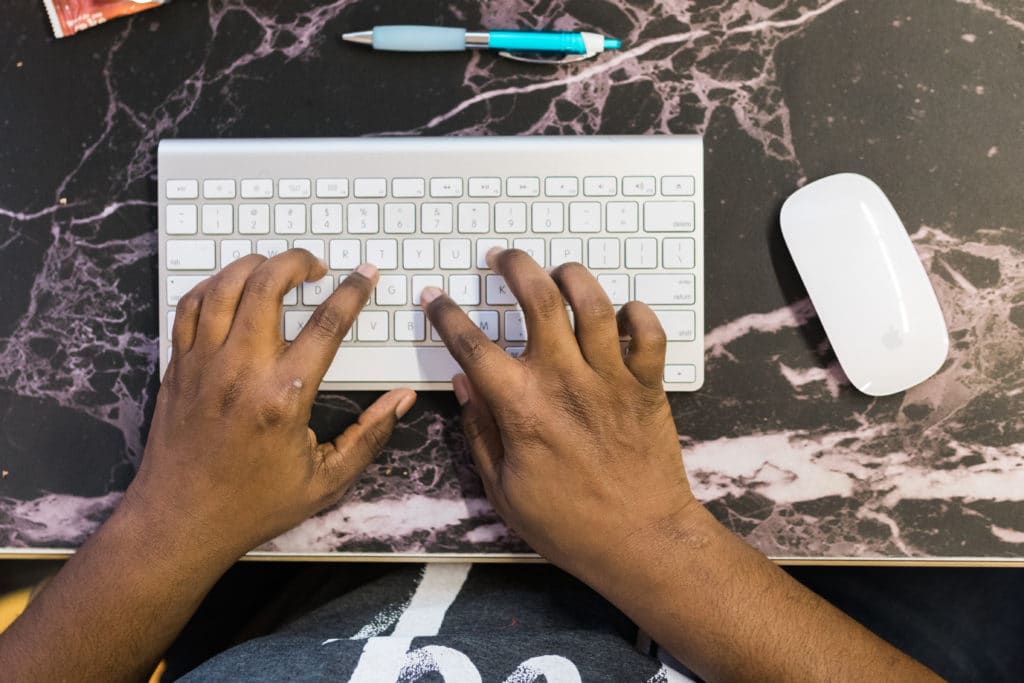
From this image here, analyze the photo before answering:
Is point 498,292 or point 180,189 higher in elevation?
point 180,189

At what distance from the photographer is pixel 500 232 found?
645 mm

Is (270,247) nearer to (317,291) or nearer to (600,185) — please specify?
(317,291)

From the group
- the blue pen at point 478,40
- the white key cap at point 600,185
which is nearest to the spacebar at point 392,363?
the white key cap at point 600,185

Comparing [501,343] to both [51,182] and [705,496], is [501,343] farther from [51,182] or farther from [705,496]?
[51,182]

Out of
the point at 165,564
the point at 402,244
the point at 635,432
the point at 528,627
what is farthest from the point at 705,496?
the point at 165,564

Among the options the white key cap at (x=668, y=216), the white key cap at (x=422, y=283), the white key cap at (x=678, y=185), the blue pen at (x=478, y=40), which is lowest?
the white key cap at (x=422, y=283)

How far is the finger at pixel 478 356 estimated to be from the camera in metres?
0.59

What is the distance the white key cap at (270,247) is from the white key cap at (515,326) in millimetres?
225

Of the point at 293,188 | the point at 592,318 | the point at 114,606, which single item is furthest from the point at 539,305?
the point at 114,606

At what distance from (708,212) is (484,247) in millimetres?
234

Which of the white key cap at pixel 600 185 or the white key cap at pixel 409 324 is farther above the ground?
the white key cap at pixel 600 185

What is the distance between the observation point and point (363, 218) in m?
0.65

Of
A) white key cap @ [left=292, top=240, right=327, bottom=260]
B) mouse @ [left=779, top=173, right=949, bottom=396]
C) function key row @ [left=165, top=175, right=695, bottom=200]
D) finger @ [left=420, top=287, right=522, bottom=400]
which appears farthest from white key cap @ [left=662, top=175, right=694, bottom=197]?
white key cap @ [left=292, top=240, right=327, bottom=260]

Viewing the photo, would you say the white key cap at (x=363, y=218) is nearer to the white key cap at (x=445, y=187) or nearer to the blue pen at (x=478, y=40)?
the white key cap at (x=445, y=187)
